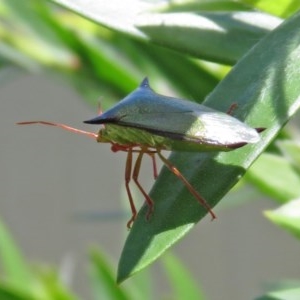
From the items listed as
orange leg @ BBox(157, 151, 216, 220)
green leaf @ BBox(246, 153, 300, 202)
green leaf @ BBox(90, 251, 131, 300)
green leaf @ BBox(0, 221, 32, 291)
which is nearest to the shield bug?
orange leg @ BBox(157, 151, 216, 220)

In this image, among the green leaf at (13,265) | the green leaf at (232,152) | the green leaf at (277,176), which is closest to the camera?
the green leaf at (232,152)

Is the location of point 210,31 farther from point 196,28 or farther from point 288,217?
point 288,217

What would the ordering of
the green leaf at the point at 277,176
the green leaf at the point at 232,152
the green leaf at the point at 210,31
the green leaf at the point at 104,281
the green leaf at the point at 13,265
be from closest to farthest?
the green leaf at the point at 232,152 → the green leaf at the point at 210,31 → the green leaf at the point at 277,176 → the green leaf at the point at 104,281 → the green leaf at the point at 13,265

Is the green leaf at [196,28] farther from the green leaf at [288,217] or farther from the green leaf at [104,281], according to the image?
the green leaf at [104,281]

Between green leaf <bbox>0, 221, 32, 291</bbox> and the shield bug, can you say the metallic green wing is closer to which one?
the shield bug

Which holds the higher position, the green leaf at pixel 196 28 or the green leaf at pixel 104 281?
the green leaf at pixel 196 28

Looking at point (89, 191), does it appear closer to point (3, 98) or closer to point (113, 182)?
point (113, 182)

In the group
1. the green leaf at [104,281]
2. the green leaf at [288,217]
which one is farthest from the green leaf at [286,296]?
the green leaf at [104,281]
